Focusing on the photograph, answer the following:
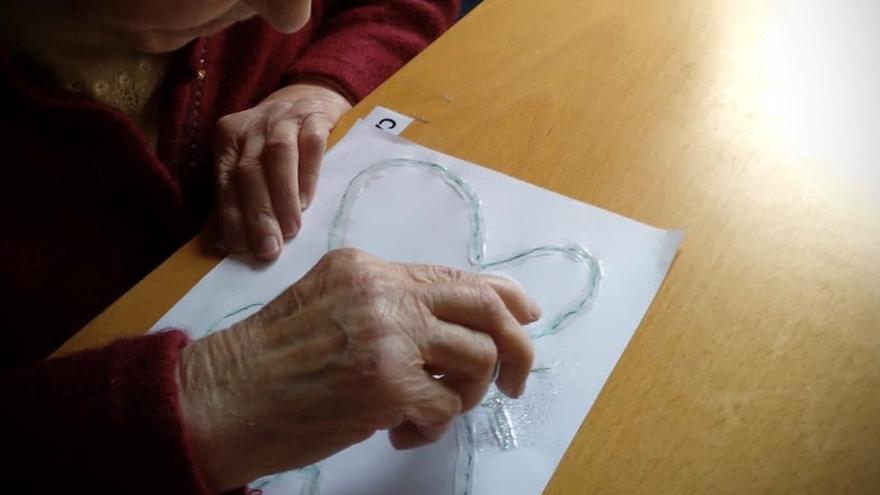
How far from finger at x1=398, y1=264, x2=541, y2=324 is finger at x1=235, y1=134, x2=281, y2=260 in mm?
151

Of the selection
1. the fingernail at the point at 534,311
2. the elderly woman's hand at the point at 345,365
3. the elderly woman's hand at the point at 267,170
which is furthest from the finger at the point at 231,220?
the fingernail at the point at 534,311

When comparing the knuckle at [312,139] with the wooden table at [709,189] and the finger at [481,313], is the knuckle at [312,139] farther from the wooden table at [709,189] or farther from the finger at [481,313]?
the finger at [481,313]

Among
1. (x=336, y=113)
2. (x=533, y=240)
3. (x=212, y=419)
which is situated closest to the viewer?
(x=212, y=419)

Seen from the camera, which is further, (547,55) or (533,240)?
(547,55)

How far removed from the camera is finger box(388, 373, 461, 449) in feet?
1.58

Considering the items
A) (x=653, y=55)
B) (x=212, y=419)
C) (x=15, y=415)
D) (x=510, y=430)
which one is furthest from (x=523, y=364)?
(x=653, y=55)

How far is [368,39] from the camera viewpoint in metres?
0.85

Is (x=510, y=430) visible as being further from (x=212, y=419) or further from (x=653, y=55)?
(x=653, y=55)

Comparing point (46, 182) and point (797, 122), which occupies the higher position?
point (797, 122)

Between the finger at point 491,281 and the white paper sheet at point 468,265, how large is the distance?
35mm

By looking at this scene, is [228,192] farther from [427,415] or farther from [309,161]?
[427,415]

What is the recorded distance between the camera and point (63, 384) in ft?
1.55

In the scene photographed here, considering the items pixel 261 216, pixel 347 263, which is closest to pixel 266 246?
pixel 261 216

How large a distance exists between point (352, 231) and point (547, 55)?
283mm
